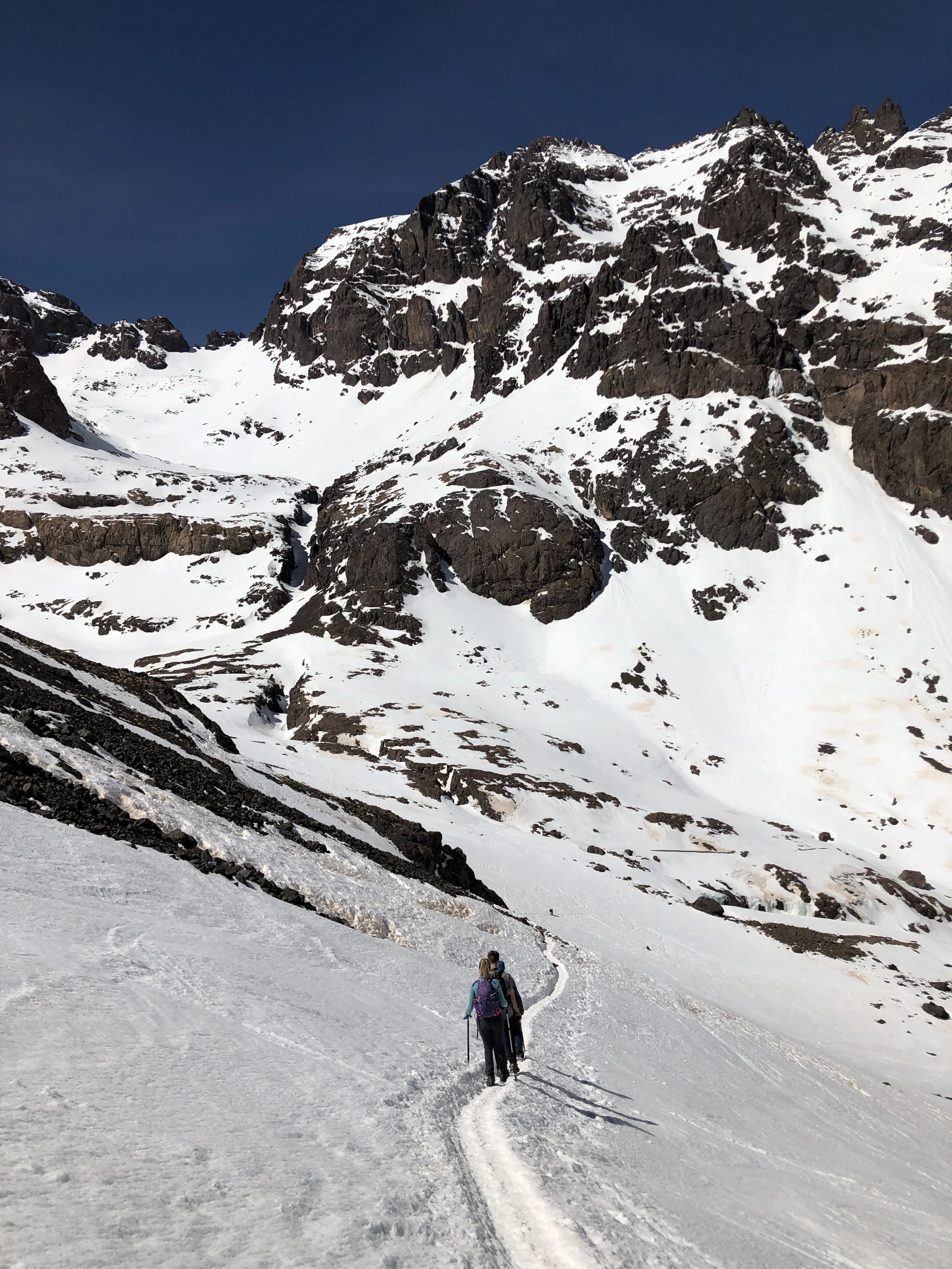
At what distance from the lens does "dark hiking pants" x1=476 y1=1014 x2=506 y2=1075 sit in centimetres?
953

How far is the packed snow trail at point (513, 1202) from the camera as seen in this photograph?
541 centimetres

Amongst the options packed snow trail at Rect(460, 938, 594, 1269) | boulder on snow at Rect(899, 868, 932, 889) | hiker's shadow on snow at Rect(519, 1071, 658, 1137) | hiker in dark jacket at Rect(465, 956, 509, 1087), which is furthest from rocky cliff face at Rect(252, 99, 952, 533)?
packed snow trail at Rect(460, 938, 594, 1269)

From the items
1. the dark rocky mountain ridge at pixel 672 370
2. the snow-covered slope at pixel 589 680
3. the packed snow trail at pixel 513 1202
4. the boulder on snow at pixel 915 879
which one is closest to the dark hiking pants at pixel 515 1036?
the snow-covered slope at pixel 589 680

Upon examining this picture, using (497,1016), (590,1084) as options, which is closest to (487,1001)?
(497,1016)

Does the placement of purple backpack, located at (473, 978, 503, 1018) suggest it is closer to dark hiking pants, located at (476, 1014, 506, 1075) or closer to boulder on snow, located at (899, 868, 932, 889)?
dark hiking pants, located at (476, 1014, 506, 1075)

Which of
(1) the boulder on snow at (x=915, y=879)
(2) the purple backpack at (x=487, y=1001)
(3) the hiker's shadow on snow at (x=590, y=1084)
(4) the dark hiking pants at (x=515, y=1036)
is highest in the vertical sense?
(1) the boulder on snow at (x=915, y=879)

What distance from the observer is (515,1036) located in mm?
10086

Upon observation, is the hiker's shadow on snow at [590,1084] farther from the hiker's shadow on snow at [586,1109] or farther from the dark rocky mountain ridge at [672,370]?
the dark rocky mountain ridge at [672,370]

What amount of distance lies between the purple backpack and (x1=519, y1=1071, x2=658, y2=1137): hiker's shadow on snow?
107 cm

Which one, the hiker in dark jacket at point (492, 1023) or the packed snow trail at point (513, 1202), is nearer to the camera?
the packed snow trail at point (513, 1202)

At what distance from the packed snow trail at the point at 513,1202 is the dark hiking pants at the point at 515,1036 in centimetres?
148

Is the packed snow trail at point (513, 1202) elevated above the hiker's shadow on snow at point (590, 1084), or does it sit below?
above

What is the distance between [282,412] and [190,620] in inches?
4307

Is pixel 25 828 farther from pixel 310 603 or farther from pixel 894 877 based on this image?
pixel 310 603
